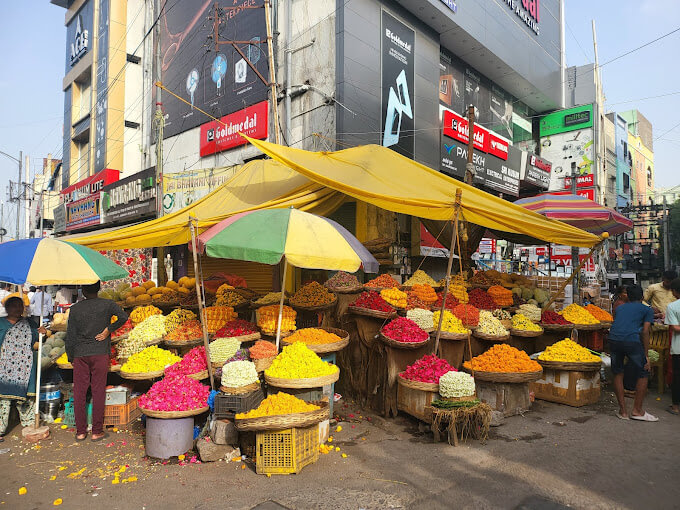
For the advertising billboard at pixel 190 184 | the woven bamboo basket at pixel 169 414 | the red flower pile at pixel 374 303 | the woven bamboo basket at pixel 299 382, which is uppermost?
the advertising billboard at pixel 190 184

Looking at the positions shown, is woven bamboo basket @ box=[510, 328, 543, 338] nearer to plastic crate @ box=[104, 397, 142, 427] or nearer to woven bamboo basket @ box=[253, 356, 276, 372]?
woven bamboo basket @ box=[253, 356, 276, 372]

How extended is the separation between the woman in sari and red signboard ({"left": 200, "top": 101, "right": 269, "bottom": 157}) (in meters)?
9.44

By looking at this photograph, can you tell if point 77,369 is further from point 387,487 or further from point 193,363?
point 387,487

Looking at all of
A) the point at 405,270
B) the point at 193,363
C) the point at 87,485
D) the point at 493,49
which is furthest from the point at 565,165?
the point at 87,485

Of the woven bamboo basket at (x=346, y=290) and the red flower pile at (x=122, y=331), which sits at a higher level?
the woven bamboo basket at (x=346, y=290)

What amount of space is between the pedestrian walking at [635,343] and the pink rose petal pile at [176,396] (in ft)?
19.2

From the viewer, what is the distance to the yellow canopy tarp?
6785mm

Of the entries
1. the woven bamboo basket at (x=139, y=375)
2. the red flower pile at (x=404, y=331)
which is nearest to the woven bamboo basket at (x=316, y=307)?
the red flower pile at (x=404, y=331)

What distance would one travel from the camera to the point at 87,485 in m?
4.21

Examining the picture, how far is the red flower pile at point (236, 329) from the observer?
22.3ft

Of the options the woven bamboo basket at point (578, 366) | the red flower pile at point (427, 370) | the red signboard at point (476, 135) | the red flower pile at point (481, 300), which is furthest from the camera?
the red signboard at point (476, 135)

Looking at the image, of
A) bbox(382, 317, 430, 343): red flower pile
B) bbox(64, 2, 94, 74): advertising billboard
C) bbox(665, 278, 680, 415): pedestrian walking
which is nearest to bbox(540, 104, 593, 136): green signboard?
bbox(665, 278, 680, 415): pedestrian walking

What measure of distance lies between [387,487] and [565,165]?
85.7 feet

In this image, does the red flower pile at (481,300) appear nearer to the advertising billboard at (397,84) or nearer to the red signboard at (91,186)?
the advertising billboard at (397,84)
